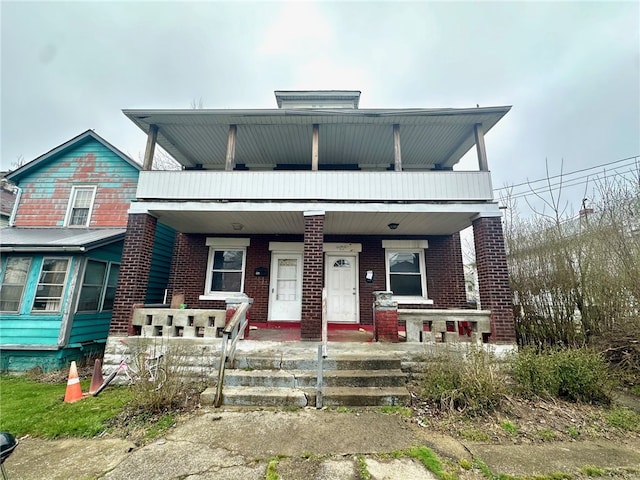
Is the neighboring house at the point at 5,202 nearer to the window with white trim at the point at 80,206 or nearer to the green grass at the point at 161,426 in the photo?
the window with white trim at the point at 80,206

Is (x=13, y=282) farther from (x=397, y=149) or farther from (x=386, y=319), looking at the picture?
(x=397, y=149)

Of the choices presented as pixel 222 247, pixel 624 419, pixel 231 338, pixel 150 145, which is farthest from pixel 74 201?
pixel 624 419

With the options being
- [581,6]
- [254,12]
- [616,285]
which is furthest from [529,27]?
[254,12]

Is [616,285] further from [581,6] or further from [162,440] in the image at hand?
[581,6]

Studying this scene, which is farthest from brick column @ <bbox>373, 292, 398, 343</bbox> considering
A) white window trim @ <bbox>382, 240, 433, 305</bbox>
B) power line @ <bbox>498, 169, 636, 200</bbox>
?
power line @ <bbox>498, 169, 636, 200</bbox>

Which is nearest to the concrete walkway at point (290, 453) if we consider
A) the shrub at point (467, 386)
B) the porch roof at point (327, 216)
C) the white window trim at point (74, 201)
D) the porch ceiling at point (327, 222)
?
the shrub at point (467, 386)

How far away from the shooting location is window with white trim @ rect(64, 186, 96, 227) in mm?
9578

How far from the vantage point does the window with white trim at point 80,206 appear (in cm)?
958

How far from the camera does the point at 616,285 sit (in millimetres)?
5539

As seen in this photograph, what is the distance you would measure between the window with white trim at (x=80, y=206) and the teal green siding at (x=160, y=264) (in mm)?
2665

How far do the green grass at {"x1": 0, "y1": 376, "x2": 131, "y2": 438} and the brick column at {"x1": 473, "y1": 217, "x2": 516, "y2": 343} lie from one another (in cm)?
712

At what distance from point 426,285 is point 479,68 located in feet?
43.9

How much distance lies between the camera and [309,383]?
14.3 ft

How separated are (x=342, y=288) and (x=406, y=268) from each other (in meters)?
2.17
